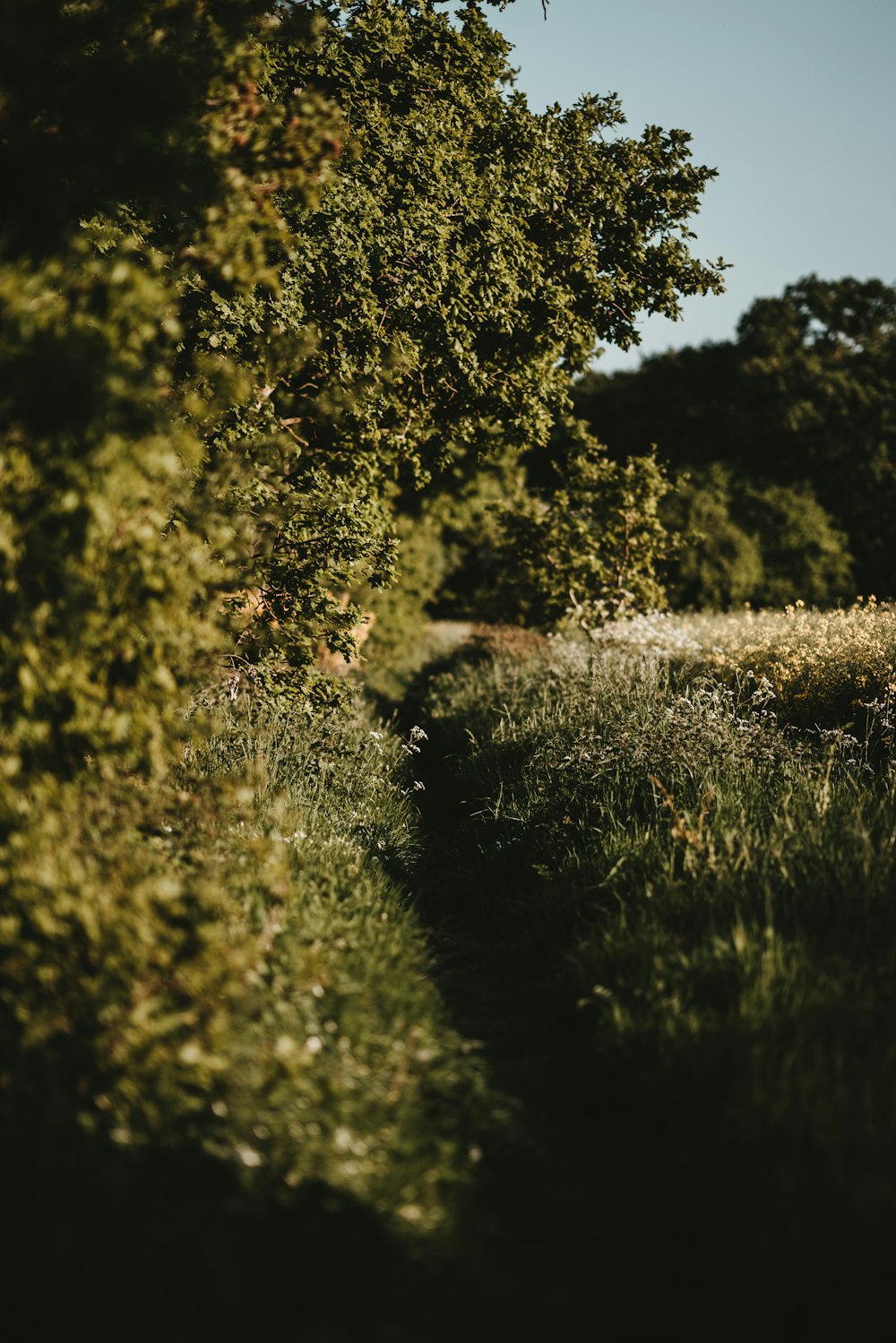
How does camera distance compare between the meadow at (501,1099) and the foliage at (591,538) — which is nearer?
the meadow at (501,1099)

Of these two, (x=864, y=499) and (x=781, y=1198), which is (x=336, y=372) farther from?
(x=864, y=499)

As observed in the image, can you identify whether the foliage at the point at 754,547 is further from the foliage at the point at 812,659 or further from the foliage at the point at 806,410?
the foliage at the point at 812,659

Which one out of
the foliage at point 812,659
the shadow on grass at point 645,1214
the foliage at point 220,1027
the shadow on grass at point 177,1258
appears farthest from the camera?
the foliage at point 812,659

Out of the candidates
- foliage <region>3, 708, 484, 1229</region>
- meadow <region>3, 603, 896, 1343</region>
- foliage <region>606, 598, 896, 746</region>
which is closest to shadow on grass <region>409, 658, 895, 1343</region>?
meadow <region>3, 603, 896, 1343</region>

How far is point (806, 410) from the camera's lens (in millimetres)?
30719

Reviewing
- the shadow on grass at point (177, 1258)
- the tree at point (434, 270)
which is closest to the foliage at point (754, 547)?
the tree at point (434, 270)

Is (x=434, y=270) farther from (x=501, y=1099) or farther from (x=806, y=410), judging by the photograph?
(x=806, y=410)

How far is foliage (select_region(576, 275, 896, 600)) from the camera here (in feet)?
102

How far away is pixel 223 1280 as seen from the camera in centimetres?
238

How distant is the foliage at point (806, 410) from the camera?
3100cm

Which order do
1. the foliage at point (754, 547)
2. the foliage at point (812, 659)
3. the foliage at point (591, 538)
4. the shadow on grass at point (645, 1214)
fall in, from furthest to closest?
the foliage at point (754, 547) < the foliage at point (591, 538) < the foliage at point (812, 659) < the shadow on grass at point (645, 1214)

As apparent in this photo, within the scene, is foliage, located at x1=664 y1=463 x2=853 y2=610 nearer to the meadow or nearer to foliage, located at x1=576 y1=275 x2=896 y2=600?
foliage, located at x1=576 y1=275 x2=896 y2=600

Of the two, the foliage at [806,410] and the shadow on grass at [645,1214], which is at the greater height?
the foliage at [806,410]

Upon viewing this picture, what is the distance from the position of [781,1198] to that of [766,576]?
93.9 ft
